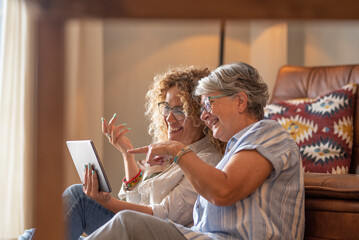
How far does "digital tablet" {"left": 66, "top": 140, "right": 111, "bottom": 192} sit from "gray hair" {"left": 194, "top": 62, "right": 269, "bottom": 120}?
407 millimetres

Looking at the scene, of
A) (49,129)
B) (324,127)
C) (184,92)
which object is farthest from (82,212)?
(49,129)

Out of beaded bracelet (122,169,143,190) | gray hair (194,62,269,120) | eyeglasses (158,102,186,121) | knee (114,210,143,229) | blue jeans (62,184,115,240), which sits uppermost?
gray hair (194,62,269,120)

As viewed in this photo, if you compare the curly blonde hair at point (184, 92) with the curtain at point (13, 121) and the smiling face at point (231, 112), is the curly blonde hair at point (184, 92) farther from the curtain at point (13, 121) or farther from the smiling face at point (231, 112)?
the curtain at point (13, 121)

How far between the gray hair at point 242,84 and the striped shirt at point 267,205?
0.12 meters

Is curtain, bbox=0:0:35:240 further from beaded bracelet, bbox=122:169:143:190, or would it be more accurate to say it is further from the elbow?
the elbow

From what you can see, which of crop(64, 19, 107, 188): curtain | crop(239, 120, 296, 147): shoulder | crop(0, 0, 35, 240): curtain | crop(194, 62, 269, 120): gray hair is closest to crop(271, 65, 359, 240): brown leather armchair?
crop(239, 120, 296, 147): shoulder

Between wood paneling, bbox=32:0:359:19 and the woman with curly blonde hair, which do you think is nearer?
wood paneling, bbox=32:0:359:19

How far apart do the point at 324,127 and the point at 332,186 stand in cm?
68

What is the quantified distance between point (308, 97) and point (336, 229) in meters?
1.06

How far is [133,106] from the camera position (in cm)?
299

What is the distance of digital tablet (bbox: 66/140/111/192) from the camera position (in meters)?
1.42

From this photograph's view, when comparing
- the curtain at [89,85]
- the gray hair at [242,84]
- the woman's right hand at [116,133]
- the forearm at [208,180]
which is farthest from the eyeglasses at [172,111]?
the curtain at [89,85]

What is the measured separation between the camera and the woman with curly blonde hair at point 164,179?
1.46 meters

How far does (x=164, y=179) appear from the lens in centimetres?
152
